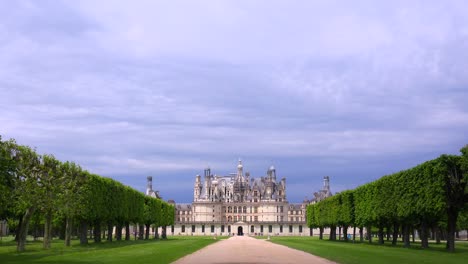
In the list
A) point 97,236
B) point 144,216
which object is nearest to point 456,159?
point 97,236

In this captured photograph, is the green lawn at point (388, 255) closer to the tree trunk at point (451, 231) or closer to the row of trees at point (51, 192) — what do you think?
the tree trunk at point (451, 231)

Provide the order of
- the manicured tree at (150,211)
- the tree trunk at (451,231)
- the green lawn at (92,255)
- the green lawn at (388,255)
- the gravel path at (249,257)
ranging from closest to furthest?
the gravel path at (249,257)
the green lawn at (388,255)
the green lawn at (92,255)
the tree trunk at (451,231)
the manicured tree at (150,211)

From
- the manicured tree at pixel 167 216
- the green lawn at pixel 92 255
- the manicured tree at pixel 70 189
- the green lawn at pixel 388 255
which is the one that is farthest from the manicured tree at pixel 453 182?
the manicured tree at pixel 167 216

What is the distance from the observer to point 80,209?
6919 cm

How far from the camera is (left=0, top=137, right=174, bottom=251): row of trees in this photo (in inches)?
2189

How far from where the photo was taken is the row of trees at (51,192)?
55.6 meters

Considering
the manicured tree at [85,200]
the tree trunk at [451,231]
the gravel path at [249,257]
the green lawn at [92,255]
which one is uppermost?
the manicured tree at [85,200]

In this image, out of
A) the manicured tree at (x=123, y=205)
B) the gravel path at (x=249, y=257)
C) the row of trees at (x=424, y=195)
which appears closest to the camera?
the gravel path at (x=249, y=257)

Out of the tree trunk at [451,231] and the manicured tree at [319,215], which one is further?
the manicured tree at [319,215]

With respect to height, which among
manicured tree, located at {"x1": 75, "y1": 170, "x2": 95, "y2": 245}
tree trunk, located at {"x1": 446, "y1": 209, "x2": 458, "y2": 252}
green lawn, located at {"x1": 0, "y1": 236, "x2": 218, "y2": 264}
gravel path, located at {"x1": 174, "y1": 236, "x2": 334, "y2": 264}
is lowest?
green lawn, located at {"x1": 0, "y1": 236, "x2": 218, "y2": 264}

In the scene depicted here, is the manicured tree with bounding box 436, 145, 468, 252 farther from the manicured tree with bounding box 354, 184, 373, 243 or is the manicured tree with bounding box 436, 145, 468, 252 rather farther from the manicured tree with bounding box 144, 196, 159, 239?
the manicured tree with bounding box 144, 196, 159, 239

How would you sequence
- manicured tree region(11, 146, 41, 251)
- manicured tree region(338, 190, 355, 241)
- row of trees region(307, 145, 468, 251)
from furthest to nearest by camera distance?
1. manicured tree region(338, 190, 355, 241)
2. row of trees region(307, 145, 468, 251)
3. manicured tree region(11, 146, 41, 251)

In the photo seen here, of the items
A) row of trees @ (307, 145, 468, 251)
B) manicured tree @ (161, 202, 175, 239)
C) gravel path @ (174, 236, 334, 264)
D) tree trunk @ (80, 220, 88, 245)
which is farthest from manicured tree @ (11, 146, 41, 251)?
manicured tree @ (161, 202, 175, 239)

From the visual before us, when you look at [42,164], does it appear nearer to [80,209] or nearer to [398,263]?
[80,209]
